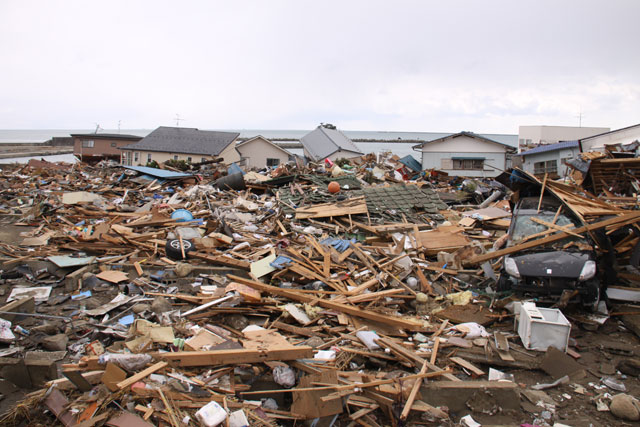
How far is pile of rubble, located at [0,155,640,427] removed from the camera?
416 centimetres

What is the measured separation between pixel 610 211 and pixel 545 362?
11.7ft

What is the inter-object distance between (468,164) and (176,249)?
29986mm

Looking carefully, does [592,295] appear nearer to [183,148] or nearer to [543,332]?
[543,332]

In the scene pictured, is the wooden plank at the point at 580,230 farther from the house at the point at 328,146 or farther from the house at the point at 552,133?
the house at the point at 552,133

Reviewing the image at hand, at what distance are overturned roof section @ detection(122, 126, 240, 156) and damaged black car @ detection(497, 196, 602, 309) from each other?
1361 inches

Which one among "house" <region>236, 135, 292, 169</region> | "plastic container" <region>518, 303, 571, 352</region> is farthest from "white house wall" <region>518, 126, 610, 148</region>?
"plastic container" <region>518, 303, 571, 352</region>

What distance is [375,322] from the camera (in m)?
6.18

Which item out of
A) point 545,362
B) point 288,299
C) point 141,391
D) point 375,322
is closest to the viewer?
point 141,391

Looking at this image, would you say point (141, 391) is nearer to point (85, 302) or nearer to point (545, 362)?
point (85, 302)

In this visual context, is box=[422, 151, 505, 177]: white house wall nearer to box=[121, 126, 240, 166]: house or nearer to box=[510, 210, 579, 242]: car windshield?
box=[121, 126, 240, 166]: house

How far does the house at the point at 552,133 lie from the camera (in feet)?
144

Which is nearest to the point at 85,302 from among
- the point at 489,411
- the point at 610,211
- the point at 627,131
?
the point at 489,411

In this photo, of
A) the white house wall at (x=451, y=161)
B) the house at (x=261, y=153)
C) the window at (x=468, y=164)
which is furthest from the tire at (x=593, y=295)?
the house at (x=261, y=153)

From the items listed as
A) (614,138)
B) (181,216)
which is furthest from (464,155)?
(181,216)
